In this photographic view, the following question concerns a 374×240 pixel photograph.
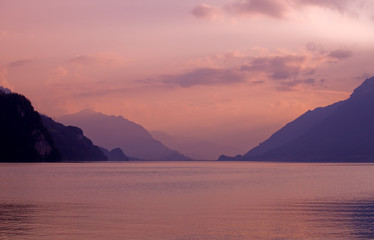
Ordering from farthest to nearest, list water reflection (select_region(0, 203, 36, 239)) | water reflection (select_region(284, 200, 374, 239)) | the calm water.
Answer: water reflection (select_region(284, 200, 374, 239)) → the calm water → water reflection (select_region(0, 203, 36, 239))

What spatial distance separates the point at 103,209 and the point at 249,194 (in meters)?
35.2

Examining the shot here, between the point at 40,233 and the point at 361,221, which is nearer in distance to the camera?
the point at 40,233

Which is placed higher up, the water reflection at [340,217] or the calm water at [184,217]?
the calm water at [184,217]

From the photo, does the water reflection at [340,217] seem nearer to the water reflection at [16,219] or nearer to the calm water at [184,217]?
the calm water at [184,217]

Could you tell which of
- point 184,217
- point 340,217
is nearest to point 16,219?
point 184,217

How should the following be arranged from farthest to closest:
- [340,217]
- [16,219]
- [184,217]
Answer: [340,217]
[184,217]
[16,219]

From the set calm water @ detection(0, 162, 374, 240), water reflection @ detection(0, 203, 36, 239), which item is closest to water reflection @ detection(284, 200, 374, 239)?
calm water @ detection(0, 162, 374, 240)

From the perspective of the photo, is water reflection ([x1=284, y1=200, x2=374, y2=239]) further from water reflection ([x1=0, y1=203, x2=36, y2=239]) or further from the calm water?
water reflection ([x1=0, y1=203, x2=36, y2=239])

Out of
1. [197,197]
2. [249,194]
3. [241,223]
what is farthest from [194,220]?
[249,194]

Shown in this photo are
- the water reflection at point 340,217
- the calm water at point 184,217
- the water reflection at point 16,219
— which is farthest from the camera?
the water reflection at point 340,217

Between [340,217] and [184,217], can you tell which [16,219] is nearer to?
[184,217]

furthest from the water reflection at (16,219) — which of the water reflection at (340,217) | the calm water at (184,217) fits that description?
the water reflection at (340,217)

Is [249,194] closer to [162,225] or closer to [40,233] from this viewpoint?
[162,225]

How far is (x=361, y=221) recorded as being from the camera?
56469 mm
